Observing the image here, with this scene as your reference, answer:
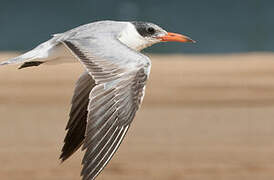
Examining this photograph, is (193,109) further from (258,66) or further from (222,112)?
(258,66)

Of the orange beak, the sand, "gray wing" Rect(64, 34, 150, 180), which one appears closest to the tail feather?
"gray wing" Rect(64, 34, 150, 180)

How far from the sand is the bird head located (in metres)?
4.21

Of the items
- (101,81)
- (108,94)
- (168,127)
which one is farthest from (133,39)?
(168,127)

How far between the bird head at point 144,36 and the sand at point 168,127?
13.8ft

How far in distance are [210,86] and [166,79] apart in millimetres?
1840

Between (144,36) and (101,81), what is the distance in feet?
5.34

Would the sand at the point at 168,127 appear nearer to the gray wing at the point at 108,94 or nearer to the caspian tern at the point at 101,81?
the caspian tern at the point at 101,81

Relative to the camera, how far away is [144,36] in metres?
7.68

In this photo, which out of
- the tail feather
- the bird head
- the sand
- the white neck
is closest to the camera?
the tail feather

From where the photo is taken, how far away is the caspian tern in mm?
5824

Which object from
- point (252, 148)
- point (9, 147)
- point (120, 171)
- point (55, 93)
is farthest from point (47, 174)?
point (55, 93)

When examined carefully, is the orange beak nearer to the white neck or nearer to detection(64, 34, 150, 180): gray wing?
the white neck

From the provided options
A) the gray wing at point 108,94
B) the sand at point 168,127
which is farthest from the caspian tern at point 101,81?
the sand at point 168,127

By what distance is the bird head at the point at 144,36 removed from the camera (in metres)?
7.42
